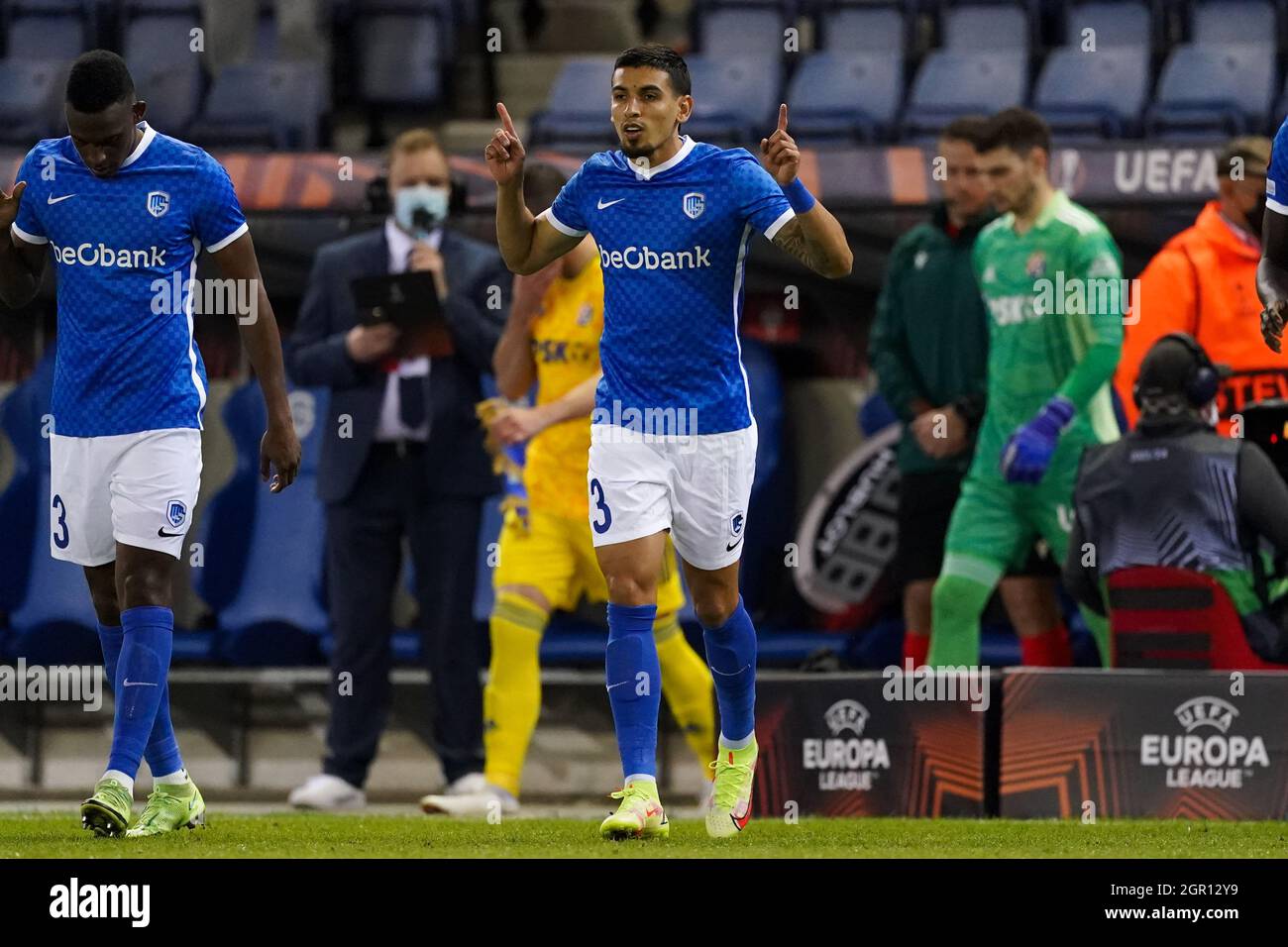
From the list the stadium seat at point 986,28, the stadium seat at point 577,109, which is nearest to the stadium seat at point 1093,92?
the stadium seat at point 986,28

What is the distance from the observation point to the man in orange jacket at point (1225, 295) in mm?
8570

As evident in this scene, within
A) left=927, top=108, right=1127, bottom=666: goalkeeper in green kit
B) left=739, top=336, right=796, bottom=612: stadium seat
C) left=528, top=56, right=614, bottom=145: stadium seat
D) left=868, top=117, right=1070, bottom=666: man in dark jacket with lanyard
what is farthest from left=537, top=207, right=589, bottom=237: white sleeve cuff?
left=528, top=56, right=614, bottom=145: stadium seat

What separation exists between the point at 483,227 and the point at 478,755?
2665 millimetres

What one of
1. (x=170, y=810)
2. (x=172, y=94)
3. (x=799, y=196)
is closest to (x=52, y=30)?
(x=172, y=94)

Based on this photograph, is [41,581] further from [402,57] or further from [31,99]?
[402,57]

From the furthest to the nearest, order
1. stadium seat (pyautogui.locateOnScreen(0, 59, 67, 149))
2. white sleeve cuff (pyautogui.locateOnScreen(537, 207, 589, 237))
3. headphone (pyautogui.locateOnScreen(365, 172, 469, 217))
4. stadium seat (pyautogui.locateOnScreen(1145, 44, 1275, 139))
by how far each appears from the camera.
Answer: stadium seat (pyautogui.locateOnScreen(0, 59, 67, 149)), stadium seat (pyautogui.locateOnScreen(1145, 44, 1275, 139)), headphone (pyautogui.locateOnScreen(365, 172, 469, 217)), white sleeve cuff (pyautogui.locateOnScreen(537, 207, 589, 237))

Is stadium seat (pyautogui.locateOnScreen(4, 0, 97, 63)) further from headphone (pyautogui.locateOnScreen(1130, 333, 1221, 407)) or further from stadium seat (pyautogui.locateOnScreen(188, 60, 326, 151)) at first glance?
headphone (pyautogui.locateOnScreen(1130, 333, 1221, 407))

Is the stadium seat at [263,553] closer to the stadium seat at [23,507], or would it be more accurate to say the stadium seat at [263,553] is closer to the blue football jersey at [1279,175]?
the stadium seat at [23,507]

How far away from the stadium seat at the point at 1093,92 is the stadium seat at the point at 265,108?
3979mm

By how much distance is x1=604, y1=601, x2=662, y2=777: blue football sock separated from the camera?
237 inches

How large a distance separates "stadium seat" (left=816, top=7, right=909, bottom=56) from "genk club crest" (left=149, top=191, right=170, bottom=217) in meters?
7.97
